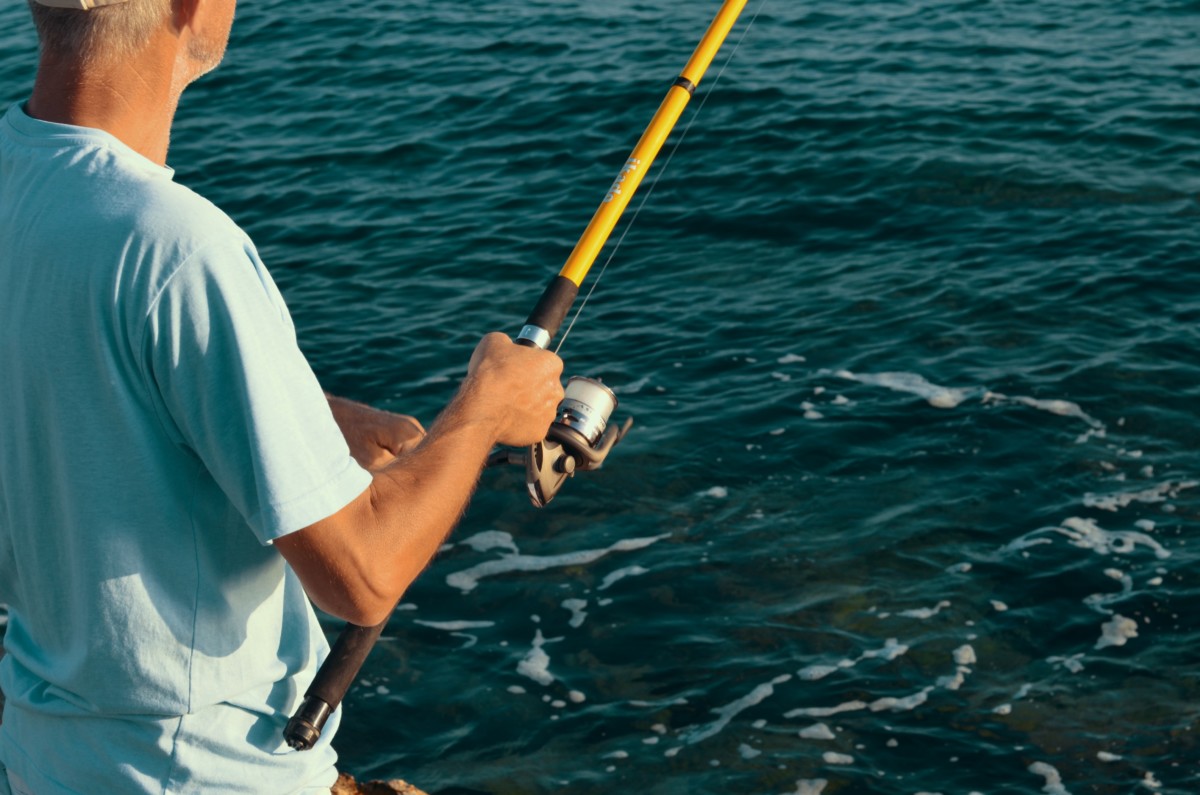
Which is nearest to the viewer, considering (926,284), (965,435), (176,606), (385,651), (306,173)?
(176,606)

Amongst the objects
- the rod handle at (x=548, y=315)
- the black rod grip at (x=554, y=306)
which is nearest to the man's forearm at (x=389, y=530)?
the rod handle at (x=548, y=315)

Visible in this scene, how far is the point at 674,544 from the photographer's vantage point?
6395 millimetres

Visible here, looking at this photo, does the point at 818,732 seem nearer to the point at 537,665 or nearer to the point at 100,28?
the point at 537,665

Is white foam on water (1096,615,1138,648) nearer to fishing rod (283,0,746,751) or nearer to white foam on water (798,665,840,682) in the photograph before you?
white foam on water (798,665,840,682)

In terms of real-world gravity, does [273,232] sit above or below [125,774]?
below

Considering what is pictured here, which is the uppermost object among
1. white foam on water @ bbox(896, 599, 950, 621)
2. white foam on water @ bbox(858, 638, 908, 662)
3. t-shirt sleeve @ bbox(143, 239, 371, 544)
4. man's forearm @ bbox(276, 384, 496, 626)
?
t-shirt sleeve @ bbox(143, 239, 371, 544)

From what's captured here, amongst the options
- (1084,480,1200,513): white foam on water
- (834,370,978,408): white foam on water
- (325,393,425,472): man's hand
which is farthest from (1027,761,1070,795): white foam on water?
(325,393,425,472): man's hand

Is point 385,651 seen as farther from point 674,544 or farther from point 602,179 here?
point 602,179

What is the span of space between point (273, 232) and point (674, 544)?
15.7ft

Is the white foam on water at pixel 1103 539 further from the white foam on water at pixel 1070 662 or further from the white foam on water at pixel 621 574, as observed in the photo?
the white foam on water at pixel 621 574

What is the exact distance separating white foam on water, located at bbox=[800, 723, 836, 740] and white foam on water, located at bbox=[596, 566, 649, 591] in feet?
3.97

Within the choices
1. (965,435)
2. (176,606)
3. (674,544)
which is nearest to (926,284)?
(965,435)

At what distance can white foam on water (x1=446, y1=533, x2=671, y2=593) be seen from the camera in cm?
631

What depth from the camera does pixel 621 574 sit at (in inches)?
245
